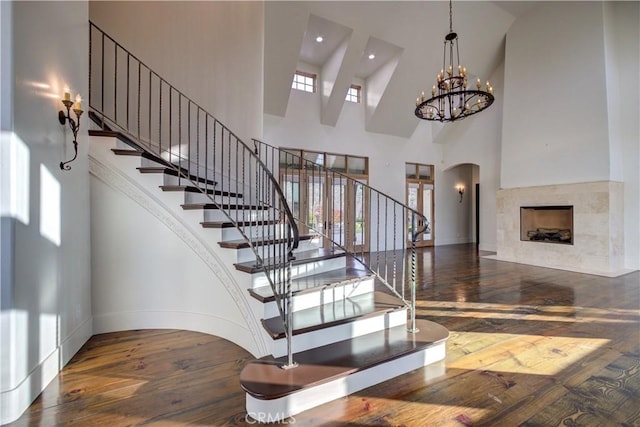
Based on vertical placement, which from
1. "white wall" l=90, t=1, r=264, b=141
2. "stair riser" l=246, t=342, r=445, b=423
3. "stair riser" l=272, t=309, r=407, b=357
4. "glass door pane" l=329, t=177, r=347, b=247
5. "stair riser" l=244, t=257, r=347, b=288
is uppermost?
"white wall" l=90, t=1, r=264, b=141

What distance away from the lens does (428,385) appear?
2072 millimetres

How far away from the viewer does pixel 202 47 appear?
4535 millimetres

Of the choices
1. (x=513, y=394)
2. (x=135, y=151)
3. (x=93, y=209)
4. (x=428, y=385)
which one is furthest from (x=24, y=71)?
(x=513, y=394)

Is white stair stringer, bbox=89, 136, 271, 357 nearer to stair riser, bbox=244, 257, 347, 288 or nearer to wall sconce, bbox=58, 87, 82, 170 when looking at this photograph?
wall sconce, bbox=58, 87, 82, 170

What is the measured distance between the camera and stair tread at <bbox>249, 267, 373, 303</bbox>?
236 centimetres

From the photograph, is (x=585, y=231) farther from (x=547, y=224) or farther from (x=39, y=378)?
(x=39, y=378)

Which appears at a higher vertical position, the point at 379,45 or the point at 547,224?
the point at 379,45

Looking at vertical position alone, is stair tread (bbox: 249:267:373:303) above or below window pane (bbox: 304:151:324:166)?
below

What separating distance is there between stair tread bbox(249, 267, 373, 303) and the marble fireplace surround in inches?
220

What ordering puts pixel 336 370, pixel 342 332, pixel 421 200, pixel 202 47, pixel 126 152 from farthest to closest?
pixel 421 200, pixel 202 47, pixel 126 152, pixel 342 332, pixel 336 370

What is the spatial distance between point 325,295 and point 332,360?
68 cm

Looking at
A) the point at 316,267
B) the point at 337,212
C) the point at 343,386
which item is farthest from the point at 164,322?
the point at 337,212

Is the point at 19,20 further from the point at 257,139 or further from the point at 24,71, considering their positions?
the point at 257,139

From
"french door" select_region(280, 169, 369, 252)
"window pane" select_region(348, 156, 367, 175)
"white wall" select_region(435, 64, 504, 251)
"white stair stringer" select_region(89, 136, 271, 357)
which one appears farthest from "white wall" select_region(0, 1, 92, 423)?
"white wall" select_region(435, 64, 504, 251)
